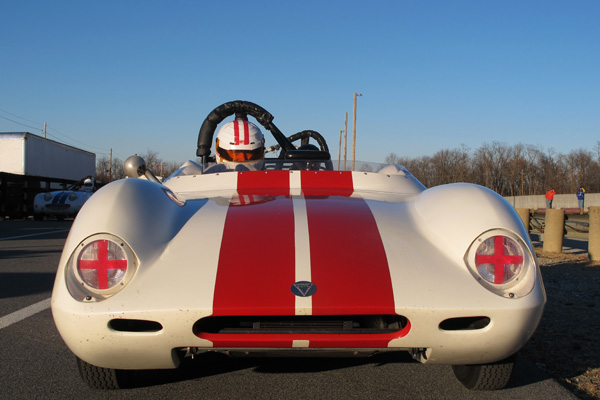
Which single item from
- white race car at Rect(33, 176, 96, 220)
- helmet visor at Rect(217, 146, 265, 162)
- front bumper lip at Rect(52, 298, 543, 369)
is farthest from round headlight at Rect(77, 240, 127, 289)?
white race car at Rect(33, 176, 96, 220)

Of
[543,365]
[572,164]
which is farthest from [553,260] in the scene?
[572,164]

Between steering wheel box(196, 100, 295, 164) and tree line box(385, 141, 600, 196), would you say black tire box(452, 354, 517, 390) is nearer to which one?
steering wheel box(196, 100, 295, 164)

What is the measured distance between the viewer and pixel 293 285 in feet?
7.40

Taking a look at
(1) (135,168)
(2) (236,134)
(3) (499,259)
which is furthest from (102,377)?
(2) (236,134)

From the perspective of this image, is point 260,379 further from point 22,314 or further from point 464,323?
point 22,314

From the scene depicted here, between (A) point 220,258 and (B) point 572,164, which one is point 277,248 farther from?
(B) point 572,164

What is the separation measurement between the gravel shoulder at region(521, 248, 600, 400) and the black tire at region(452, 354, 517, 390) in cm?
53

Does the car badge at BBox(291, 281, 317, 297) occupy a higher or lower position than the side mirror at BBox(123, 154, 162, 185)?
→ lower

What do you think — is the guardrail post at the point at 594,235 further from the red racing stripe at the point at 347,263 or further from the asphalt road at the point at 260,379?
the red racing stripe at the point at 347,263

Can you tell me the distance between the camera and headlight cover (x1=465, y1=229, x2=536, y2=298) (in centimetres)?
231

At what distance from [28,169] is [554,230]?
2288 centimetres

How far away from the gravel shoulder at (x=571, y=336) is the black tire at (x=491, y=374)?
1.73 ft

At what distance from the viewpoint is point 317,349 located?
7.22ft

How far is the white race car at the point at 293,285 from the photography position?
2.17 meters
